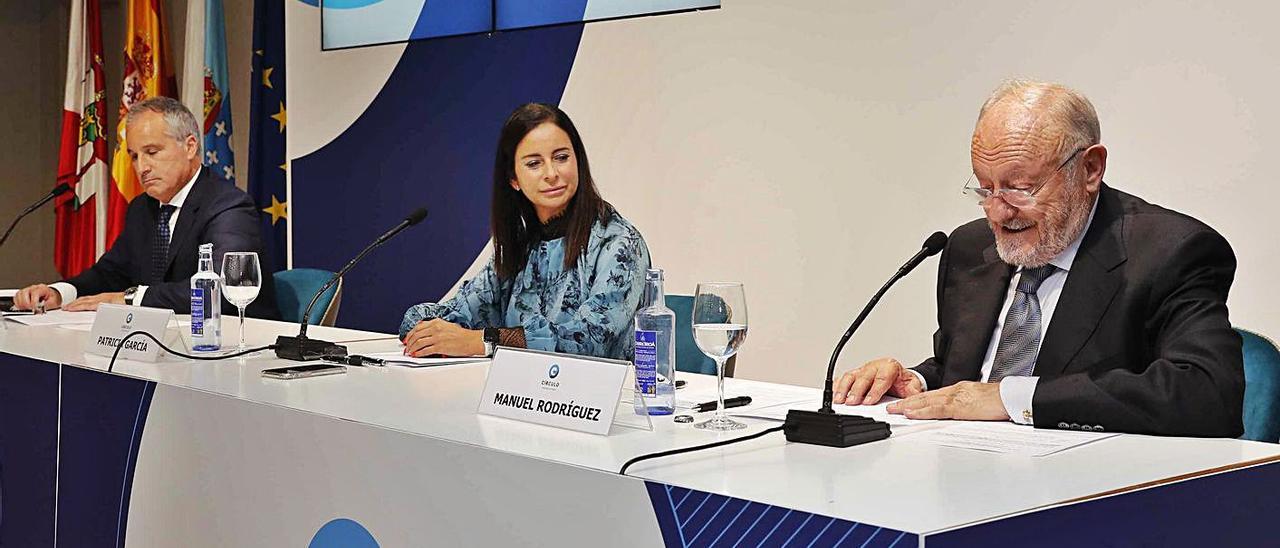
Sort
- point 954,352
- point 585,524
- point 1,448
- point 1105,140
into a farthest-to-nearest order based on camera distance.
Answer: point 1105,140
point 1,448
point 954,352
point 585,524

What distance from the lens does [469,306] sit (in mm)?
3225

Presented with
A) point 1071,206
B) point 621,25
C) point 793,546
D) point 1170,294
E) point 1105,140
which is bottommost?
point 793,546

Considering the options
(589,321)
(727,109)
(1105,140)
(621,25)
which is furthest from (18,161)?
(1105,140)

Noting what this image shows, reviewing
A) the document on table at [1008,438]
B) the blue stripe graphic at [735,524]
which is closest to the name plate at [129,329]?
the blue stripe graphic at [735,524]

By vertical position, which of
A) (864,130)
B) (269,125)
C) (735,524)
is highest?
(269,125)

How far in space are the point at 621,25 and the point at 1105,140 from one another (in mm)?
1906

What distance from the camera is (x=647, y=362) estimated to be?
6.41ft

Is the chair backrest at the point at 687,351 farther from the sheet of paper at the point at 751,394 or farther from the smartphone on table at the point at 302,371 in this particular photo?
the smartphone on table at the point at 302,371

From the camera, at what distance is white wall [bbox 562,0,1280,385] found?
3.25 metres

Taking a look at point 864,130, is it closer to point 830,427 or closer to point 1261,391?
point 1261,391

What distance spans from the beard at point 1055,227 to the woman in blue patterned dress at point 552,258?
103 cm

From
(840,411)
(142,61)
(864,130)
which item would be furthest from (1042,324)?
(142,61)

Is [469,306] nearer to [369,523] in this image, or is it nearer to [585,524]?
[369,523]

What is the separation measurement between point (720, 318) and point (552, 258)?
4.50ft
